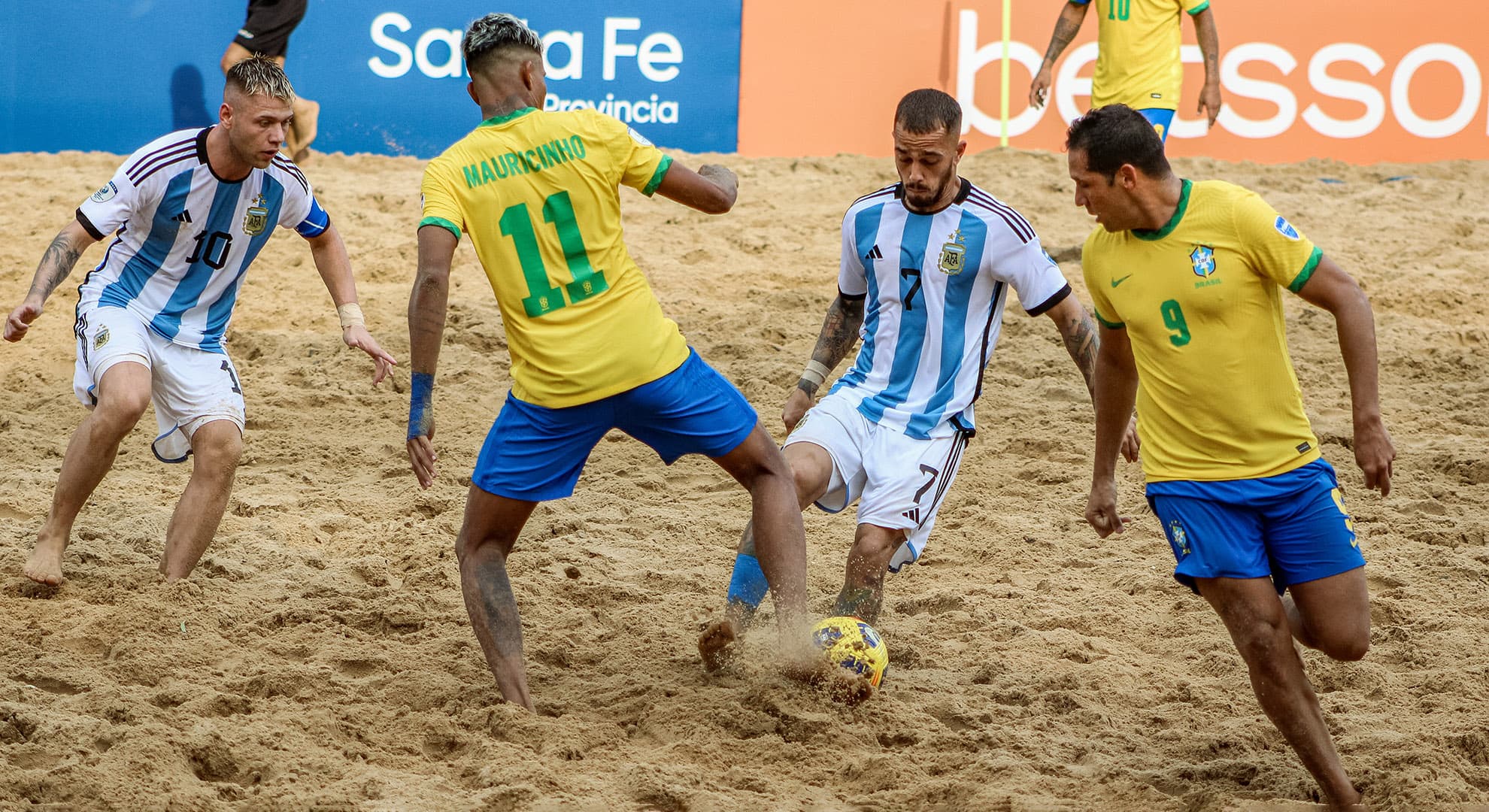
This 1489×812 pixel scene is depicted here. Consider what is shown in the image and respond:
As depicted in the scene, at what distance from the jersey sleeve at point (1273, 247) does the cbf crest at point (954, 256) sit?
1.26 meters

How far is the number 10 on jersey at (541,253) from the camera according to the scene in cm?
426

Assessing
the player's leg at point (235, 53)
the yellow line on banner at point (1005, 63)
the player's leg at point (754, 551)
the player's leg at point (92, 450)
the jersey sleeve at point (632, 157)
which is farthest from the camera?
the yellow line on banner at point (1005, 63)

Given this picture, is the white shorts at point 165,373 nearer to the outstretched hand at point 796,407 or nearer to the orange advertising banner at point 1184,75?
the outstretched hand at point 796,407

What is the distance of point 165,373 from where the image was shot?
5.50m

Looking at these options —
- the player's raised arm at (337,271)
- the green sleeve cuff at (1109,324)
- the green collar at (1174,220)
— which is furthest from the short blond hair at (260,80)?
the green collar at (1174,220)

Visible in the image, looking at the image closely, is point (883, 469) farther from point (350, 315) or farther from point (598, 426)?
point (350, 315)

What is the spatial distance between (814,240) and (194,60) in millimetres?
5158

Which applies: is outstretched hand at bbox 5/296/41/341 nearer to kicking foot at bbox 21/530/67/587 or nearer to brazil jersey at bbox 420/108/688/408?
kicking foot at bbox 21/530/67/587

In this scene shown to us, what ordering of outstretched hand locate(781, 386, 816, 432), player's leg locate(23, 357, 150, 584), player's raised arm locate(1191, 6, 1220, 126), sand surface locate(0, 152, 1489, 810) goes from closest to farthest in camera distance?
sand surface locate(0, 152, 1489, 810)
outstretched hand locate(781, 386, 816, 432)
player's leg locate(23, 357, 150, 584)
player's raised arm locate(1191, 6, 1220, 126)

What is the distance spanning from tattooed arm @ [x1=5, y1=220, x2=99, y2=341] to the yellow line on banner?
8.14 metres

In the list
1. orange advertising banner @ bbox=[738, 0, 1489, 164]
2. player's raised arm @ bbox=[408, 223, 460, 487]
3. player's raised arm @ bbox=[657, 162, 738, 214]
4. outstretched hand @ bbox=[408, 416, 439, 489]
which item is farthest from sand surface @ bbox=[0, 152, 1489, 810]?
orange advertising banner @ bbox=[738, 0, 1489, 164]

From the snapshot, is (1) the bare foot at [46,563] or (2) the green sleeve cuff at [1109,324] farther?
(1) the bare foot at [46,563]

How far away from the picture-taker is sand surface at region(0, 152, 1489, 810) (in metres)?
4.03

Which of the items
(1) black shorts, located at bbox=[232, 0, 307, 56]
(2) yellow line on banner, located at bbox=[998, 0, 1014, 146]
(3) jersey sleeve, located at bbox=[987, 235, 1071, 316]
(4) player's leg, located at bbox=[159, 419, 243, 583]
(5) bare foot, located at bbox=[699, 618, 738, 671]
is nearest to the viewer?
(5) bare foot, located at bbox=[699, 618, 738, 671]
